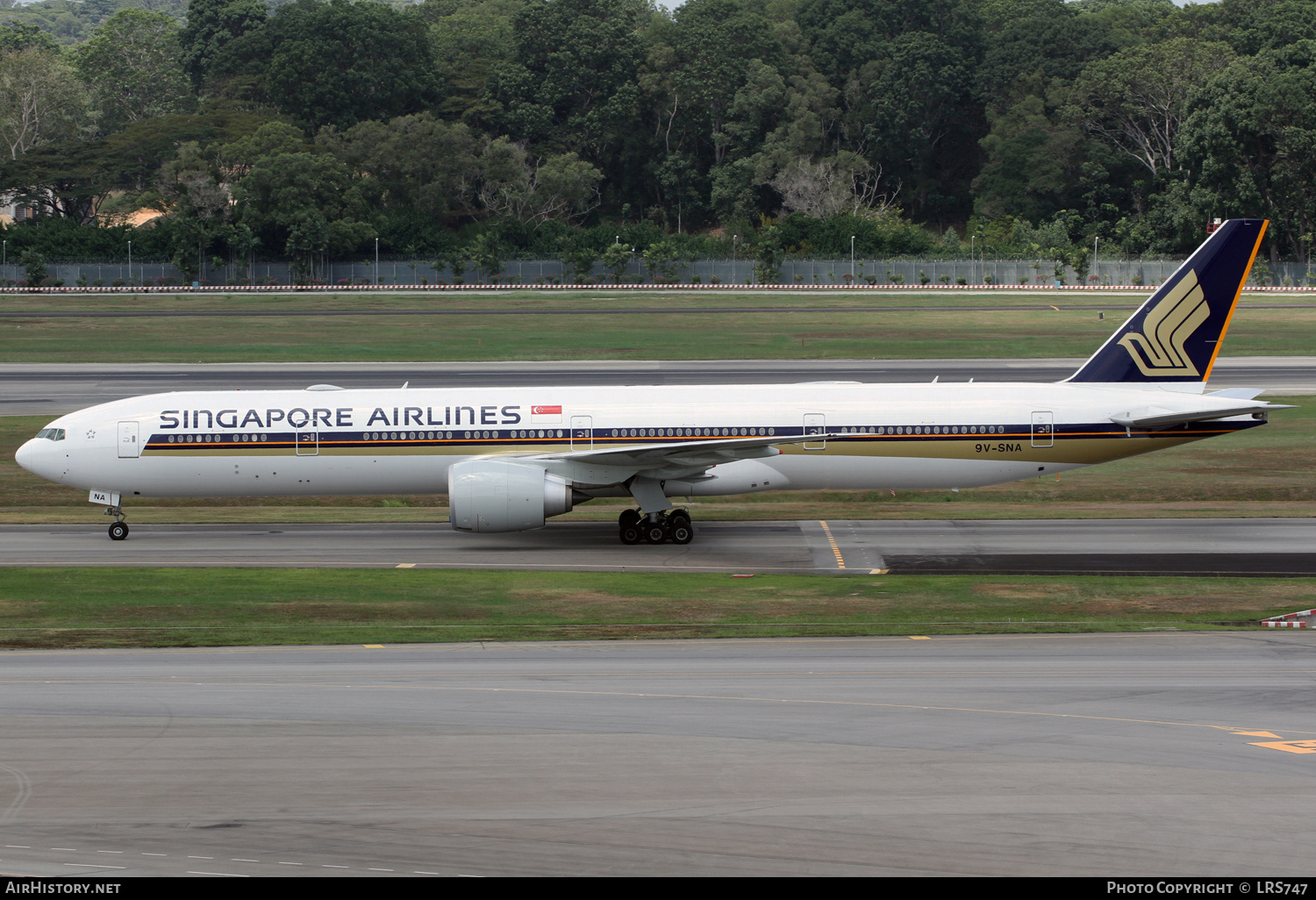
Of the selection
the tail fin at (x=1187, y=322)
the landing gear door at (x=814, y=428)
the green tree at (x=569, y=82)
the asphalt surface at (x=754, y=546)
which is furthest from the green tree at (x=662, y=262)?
the landing gear door at (x=814, y=428)

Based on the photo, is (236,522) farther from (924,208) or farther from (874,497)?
(924,208)

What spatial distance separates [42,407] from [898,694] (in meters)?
48.7

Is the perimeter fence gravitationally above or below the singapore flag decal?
above

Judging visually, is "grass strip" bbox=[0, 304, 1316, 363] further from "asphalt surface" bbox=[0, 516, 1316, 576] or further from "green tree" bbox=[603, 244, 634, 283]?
"asphalt surface" bbox=[0, 516, 1316, 576]

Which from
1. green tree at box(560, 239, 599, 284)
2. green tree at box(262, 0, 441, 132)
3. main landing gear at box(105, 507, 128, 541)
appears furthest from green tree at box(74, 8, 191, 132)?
main landing gear at box(105, 507, 128, 541)

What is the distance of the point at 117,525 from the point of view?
34688 mm

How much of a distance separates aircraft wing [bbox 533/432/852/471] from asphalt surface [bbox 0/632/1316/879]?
404 inches

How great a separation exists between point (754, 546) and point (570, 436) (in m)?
5.71

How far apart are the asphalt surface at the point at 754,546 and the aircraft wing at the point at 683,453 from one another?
230 centimetres

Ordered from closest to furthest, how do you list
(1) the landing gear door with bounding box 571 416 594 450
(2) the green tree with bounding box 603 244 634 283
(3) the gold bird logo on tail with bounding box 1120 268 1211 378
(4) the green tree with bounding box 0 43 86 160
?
(1) the landing gear door with bounding box 571 416 594 450 → (3) the gold bird logo on tail with bounding box 1120 268 1211 378 → (2) the green tree with bounding box 603 244 634 283 → (4) the green tree with bounding box 0 43 86 160

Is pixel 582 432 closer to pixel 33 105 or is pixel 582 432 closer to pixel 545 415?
pixel 545 415

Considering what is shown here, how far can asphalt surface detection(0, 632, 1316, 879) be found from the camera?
13633mm

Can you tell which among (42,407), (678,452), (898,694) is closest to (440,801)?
(898,694)

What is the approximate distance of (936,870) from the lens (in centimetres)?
1320
